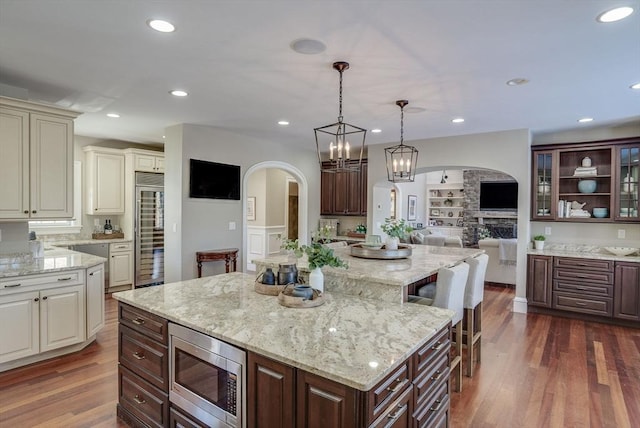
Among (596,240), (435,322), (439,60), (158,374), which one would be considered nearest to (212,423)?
(158,374)

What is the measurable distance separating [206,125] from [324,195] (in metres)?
3.20

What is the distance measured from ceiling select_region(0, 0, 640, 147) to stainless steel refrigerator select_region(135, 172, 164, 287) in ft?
6.05

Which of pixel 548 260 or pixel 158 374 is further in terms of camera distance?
pixel 548 260

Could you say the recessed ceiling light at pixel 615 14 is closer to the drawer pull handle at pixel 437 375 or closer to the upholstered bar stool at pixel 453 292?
the upholstered bar stool at pixel 453 292

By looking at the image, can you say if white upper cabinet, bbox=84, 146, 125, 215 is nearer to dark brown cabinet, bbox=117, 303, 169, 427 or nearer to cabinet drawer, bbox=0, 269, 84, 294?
cabinet drawer, bbox=0, 269, 84, 294

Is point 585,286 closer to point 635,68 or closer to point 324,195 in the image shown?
point 635,68

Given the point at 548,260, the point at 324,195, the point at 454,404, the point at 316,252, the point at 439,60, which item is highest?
the point at 439,60

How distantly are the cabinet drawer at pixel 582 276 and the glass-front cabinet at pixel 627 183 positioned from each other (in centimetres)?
84

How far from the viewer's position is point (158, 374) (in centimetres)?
214

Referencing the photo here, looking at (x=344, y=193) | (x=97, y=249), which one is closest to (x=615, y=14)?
(x=344, y=193)

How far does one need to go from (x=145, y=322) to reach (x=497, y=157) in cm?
517

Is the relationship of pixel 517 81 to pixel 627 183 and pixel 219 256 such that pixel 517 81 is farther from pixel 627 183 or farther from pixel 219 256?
pixel 219 256

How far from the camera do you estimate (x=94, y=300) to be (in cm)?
375

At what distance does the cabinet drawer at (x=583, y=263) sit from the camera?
4.70m
